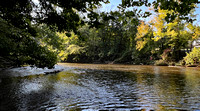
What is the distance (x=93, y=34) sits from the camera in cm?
5103

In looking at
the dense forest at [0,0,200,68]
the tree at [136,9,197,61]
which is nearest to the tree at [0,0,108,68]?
the dense forest at [0,0,200,68]

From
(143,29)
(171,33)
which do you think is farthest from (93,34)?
(171,33)

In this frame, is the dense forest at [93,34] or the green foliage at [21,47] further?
the green foliage at [21,47]

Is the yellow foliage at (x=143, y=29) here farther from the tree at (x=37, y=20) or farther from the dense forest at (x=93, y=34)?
the tree at (x=37, y=20)

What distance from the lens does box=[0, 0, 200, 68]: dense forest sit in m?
4.45

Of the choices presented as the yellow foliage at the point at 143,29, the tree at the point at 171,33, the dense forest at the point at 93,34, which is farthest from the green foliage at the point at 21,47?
the yellow foliage at the point at 143,29

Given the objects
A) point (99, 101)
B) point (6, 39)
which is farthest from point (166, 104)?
point (6, 39)

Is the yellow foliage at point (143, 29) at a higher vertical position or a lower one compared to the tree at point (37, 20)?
higher

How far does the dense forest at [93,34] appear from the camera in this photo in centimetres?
445

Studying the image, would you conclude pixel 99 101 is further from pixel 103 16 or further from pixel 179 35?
pixel 179 35

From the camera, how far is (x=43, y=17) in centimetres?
551

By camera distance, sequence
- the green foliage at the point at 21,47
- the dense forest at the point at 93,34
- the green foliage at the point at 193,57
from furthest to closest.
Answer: the green foliage at the point at 193,57 → the green foliage at the point at 21,47 → the dense forest at the point at 93,34

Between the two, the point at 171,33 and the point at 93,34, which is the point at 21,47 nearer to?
the point at 171,33

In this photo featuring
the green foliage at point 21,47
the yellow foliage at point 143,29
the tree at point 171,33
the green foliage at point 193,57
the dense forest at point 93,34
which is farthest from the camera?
the yellow foliage at point 143,29
